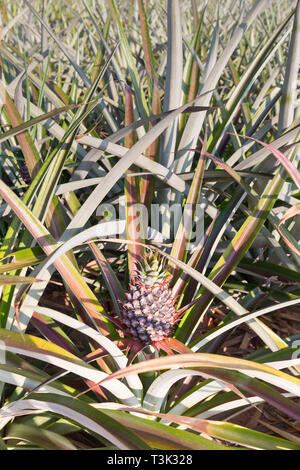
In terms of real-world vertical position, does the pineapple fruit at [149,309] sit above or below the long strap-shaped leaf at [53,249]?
below

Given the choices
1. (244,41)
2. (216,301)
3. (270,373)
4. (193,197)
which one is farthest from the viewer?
(244,41)

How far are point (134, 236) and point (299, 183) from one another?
0.29 metres

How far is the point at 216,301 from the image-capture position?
97cm

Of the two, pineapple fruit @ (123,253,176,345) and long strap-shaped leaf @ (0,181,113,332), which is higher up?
long strap-shaped leaf @ (0,181,113,332)

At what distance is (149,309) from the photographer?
596 mm

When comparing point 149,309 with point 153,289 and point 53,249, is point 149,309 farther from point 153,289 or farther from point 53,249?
point 53,249

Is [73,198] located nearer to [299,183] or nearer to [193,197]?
[193,197]

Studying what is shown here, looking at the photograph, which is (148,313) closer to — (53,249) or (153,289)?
(153,289)

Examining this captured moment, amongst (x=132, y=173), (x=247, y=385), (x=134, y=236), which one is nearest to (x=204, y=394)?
(x=247, y=385)

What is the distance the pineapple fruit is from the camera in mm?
589

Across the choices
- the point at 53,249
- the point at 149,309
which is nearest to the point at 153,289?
the point at 149,309

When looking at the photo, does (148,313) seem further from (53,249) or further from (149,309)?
(53,249)

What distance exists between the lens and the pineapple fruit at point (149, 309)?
59 cm

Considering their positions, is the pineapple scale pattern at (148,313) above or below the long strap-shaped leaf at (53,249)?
below
